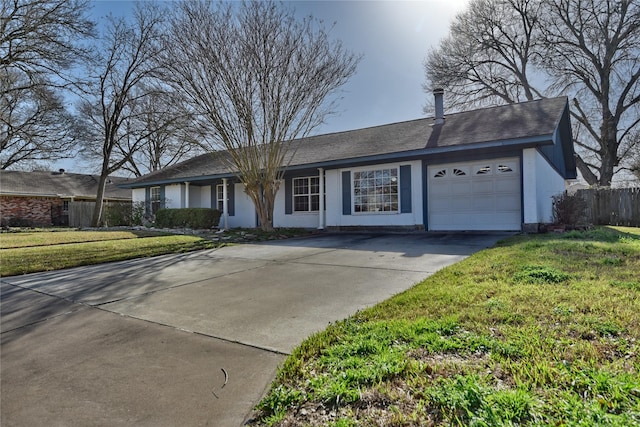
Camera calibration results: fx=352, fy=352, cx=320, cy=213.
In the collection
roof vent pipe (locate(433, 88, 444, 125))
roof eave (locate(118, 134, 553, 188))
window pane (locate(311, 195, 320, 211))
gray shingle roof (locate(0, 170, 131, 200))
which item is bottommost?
window pane (locate(311, 195, 320, 211))

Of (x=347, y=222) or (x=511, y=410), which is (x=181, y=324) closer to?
(x=511, y=410)

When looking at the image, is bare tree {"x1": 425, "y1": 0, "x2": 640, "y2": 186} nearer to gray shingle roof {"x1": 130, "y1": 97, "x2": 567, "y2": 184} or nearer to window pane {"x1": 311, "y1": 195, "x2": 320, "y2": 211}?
gray shingle roof {"x1": 130, "y1": 97, "x2": 567, "y2": 184}

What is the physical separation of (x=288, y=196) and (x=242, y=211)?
255 cm

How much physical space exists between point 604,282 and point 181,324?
4.42 m

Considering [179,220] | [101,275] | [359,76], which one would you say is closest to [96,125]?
[179,220]

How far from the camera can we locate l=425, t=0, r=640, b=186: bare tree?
19828 mm

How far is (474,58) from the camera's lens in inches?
920

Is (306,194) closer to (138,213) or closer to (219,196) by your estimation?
(219,196)

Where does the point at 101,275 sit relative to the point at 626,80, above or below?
below

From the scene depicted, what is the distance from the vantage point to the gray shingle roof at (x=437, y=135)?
10195 millimetres

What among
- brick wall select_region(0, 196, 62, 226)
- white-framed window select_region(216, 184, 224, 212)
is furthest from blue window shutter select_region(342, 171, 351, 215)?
brick wall select_region(0, 196, 62, 226)

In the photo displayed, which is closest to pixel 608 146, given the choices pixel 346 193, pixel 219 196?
pixel 346 193

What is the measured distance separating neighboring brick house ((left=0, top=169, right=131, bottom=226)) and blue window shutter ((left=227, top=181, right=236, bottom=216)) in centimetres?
1077

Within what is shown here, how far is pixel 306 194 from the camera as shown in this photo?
14734 mm
